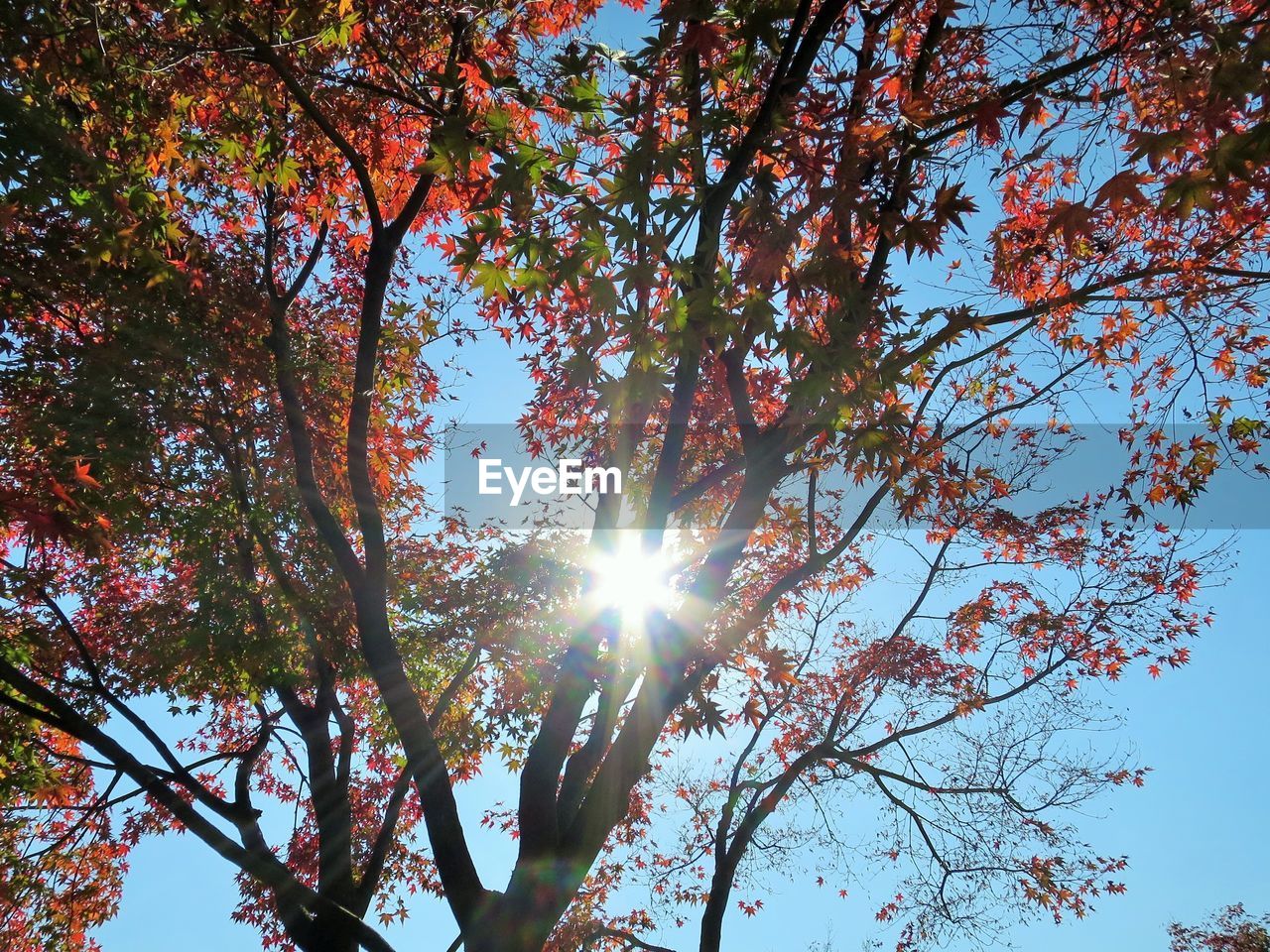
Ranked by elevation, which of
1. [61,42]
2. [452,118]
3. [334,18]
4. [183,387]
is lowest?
[452,118]

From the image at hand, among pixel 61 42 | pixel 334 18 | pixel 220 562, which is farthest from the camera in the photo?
pixel 220 562

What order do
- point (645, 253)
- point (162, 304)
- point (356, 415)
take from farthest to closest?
point (162, 304), point (356, 415), point (645, 253)

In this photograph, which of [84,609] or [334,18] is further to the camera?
[84,609]

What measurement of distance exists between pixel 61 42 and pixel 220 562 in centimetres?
405

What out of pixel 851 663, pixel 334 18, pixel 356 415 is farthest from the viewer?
pixel 851 663

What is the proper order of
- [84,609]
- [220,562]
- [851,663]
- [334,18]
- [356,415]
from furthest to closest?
1. [851,663]
2. [84,609]
3. [220,562]
4. [356,415]
5. [334,18]

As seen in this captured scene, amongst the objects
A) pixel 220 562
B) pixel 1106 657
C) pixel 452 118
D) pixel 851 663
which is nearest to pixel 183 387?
pixel 220 562

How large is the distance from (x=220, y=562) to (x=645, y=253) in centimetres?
507

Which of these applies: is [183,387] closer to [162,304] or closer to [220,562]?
[162,304]

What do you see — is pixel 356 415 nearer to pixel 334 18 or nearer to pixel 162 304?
pixel 162 304

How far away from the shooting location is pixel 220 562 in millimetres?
6996

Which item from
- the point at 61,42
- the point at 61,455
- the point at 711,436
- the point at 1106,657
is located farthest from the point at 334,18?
the point at 1106,657

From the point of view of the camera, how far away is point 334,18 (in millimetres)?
5543

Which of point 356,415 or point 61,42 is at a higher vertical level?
point 61,42
